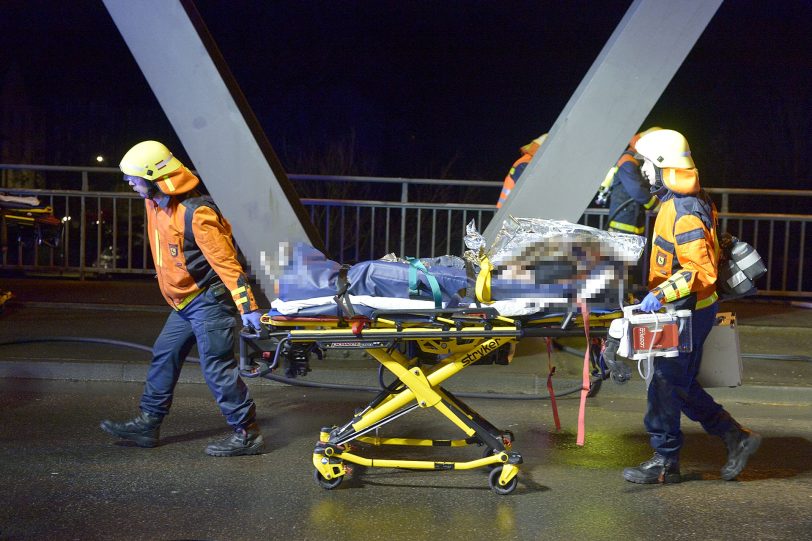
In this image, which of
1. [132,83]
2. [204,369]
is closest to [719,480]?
[204,369]

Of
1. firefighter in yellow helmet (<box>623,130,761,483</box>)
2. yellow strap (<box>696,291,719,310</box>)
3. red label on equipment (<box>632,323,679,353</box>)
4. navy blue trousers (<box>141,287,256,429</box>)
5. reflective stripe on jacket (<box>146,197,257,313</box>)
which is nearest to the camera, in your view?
red label on equipment (<box>632,323,679,353</box>)

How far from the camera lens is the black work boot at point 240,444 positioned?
218 inches

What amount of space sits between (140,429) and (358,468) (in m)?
1.40

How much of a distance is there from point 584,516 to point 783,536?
92 cm

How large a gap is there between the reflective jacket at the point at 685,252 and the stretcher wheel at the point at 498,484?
1225 mm

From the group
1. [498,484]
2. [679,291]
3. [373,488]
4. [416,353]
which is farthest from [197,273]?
[679,291]

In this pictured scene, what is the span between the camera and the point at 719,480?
204 inches

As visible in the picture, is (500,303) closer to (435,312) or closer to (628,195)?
(435,312)

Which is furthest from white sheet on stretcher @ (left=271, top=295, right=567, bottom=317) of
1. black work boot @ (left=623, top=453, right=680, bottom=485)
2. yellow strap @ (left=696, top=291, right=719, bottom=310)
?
black work boot @ (left=623, top=453, right=680, bottom=485)

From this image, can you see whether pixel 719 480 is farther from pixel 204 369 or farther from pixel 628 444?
pixel 204 369

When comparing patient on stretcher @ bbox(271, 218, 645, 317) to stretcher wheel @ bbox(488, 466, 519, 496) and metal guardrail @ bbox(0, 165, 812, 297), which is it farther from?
metal guardrail @ bbox(0, 165, 812, 297)

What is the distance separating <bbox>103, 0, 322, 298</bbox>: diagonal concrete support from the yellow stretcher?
2.33m

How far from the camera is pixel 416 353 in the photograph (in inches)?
199

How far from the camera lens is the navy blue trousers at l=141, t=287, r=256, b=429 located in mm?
5465
